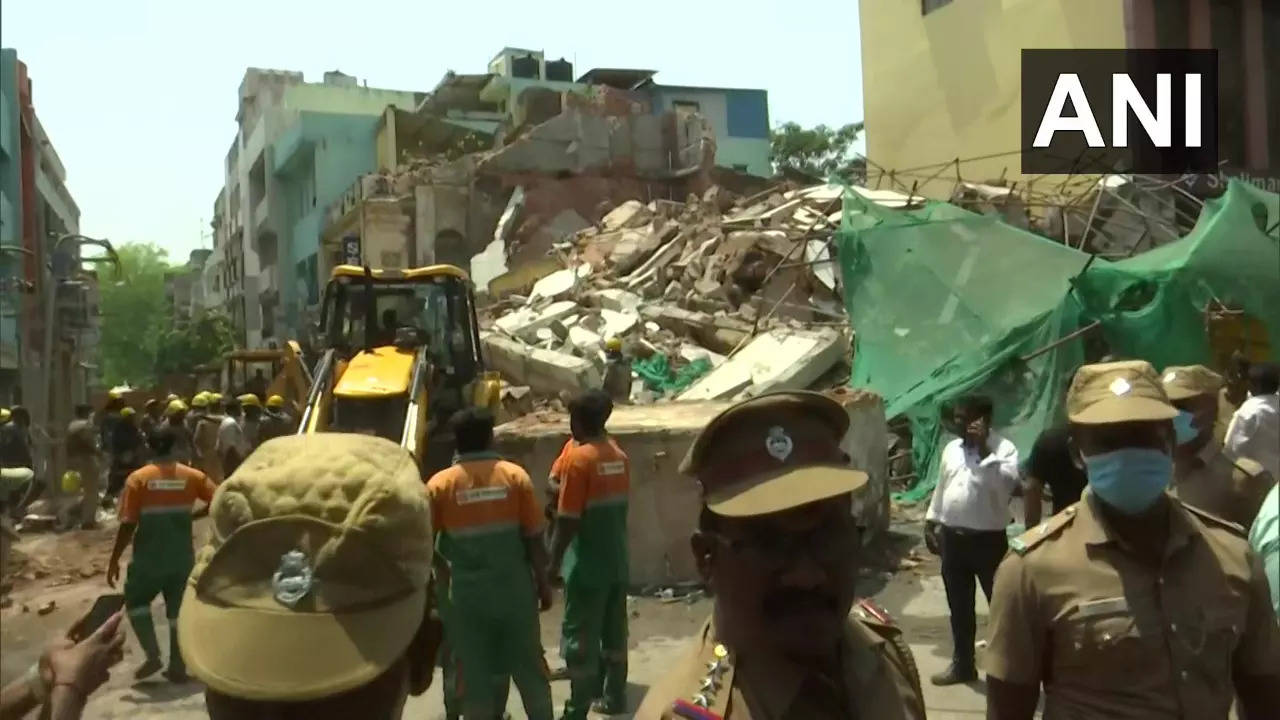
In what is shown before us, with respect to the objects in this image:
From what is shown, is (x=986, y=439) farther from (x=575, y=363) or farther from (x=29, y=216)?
(x=29, y=216)

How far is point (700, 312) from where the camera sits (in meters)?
16.7

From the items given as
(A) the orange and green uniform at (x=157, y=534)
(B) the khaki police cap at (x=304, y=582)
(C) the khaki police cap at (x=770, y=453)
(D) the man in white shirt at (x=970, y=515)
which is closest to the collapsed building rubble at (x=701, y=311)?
(D) the man in white shirt at (x=970, y=515)

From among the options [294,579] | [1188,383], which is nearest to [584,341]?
[1188,383]

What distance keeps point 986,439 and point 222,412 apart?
42.4 ft

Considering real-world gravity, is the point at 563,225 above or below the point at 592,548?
above

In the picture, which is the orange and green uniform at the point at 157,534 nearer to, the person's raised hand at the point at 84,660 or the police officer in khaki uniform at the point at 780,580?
the person's raised hand at the point at 84,660

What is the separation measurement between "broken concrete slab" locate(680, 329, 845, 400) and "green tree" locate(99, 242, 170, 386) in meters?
34.1

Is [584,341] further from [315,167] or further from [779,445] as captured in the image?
[315,167]

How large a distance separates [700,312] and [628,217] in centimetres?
797

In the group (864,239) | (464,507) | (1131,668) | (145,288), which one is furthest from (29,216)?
(145,288)

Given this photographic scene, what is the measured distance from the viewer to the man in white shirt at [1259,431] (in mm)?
5914

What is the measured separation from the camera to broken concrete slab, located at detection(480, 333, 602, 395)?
14750 millimetres

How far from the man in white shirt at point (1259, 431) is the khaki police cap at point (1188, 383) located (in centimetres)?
198

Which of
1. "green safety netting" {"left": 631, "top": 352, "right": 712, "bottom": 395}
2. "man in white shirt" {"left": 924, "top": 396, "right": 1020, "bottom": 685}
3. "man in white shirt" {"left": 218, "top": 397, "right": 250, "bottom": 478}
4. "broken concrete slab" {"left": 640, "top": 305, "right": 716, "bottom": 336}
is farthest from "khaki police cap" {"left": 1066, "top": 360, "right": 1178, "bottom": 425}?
"broken concrete slab" {"left": 640, "top": 305, "right": 716, "bottom": 336}
